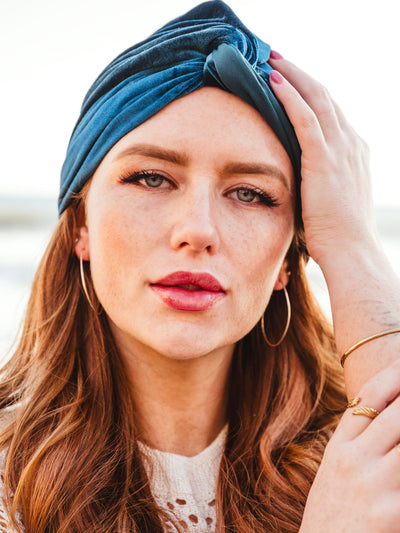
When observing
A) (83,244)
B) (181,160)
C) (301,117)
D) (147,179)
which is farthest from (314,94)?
(83,244)

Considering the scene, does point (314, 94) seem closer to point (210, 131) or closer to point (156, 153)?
point (210, 131)

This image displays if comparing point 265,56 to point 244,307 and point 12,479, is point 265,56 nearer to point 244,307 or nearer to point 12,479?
point 244,307

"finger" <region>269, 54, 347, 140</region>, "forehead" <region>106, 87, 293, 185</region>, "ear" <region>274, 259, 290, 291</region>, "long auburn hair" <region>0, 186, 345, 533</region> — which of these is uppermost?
"finger" <region>269, 54, 347, 140</region>

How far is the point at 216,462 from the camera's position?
2713 millimetres

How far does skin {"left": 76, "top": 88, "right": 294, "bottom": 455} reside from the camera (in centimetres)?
228

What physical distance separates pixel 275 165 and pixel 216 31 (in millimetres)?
580

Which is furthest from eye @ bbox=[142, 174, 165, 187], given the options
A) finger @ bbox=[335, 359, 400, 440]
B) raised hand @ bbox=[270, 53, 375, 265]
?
finger @ bbox=[335, 359, 400, 440]

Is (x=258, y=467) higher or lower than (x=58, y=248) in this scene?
lower

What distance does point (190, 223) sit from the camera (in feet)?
7.32

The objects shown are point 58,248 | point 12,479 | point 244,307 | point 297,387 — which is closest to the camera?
point 12,479

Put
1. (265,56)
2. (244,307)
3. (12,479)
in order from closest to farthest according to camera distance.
Answer: (12,479)
(244,307)
(265,56)

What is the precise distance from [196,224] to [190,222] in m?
0.02

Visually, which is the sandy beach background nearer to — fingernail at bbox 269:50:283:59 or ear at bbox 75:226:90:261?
ear at bbox 75:226:90:261

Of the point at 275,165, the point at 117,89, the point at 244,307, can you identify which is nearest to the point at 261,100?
the point at 275,165
